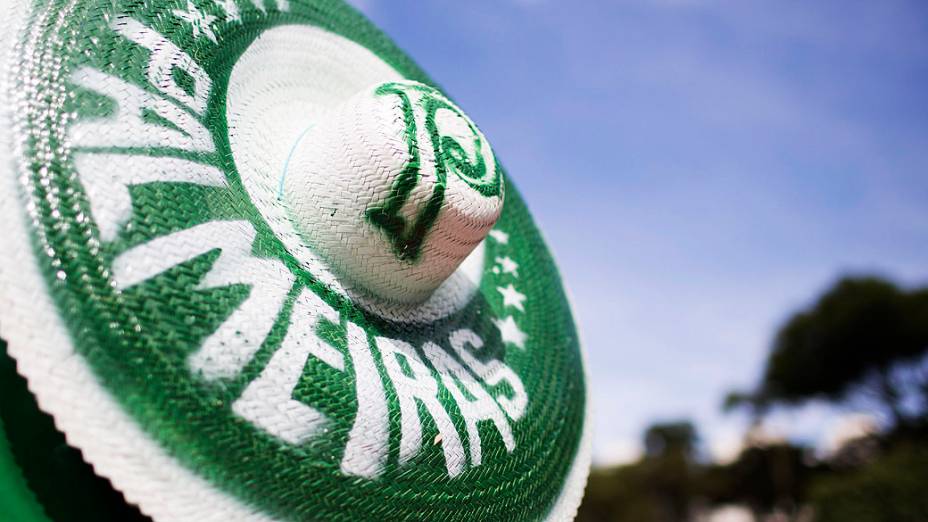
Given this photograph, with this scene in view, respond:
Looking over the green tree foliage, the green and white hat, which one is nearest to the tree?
the green tree foliage

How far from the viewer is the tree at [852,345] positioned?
67.5ft

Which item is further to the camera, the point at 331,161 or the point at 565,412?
the point at 565,412

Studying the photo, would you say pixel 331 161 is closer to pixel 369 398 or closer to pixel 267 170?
pixel 267 170

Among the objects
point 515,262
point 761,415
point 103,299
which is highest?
point 761,415

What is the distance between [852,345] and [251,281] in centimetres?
2302

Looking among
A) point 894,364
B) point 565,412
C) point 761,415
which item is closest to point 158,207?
point 565,412

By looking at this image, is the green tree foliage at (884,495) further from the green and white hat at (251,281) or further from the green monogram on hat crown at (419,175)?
the green monogram on hat crown at (419,175)

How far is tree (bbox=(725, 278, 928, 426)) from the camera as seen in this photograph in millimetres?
20578

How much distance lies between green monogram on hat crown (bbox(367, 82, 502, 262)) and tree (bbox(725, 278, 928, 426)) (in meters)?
20.9

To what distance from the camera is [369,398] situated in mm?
1480

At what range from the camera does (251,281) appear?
1.43 meters

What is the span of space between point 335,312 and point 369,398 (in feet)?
0.75

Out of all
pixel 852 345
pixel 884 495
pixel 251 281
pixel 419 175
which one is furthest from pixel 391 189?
pixel 852 345

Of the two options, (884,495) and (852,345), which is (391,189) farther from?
(852,345)
